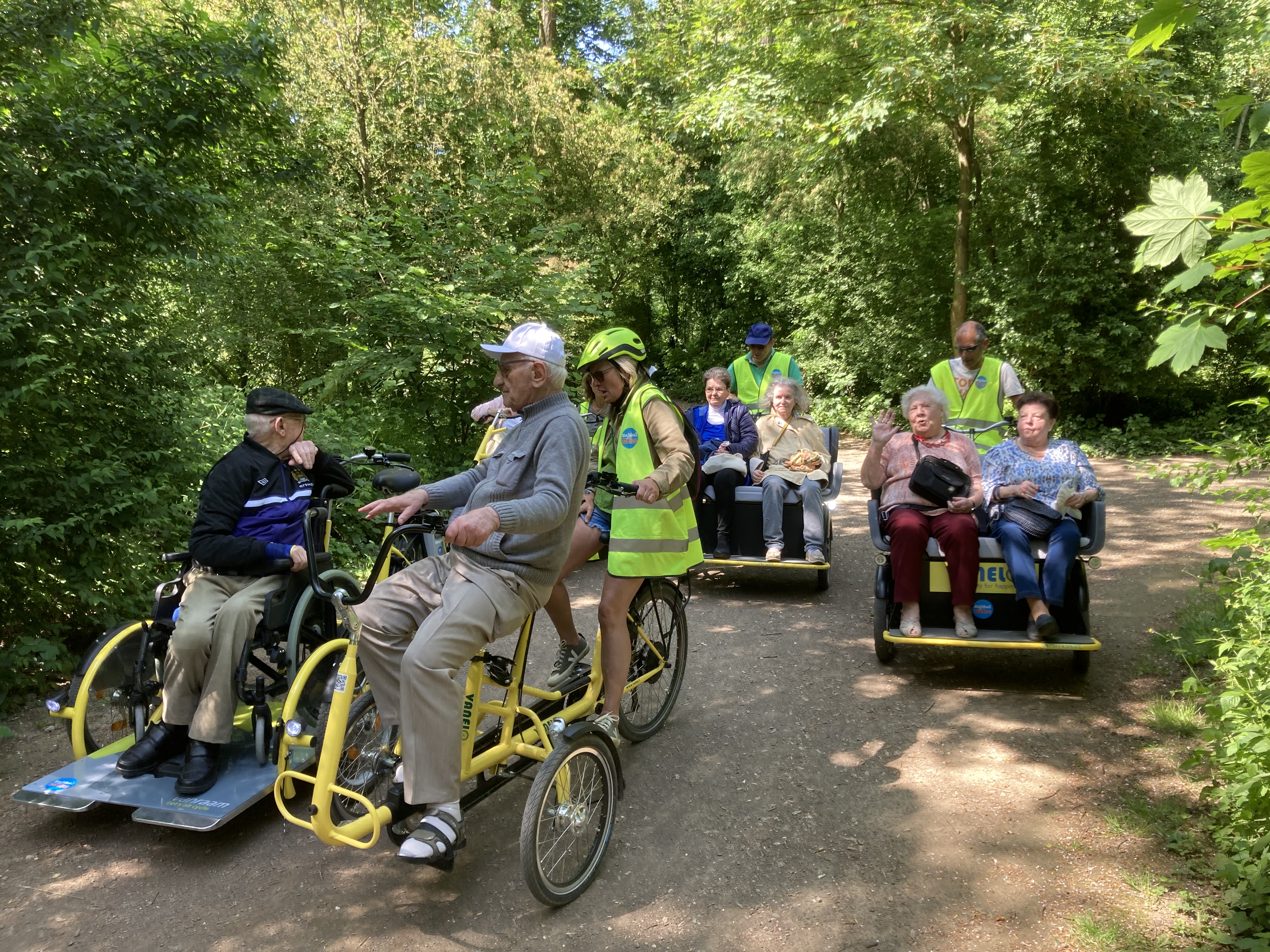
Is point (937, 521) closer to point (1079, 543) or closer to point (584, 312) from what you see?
point (1079, 543)

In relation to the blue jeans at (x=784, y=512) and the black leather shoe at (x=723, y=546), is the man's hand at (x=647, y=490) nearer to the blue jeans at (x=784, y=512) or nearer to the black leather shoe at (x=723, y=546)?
the blue jeans at (x=784, y=512)

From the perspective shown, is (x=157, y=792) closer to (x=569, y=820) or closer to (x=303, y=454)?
(x=303, y=454)

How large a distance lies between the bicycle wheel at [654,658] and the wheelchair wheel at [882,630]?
4.10 feet

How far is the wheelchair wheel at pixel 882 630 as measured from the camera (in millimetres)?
5180

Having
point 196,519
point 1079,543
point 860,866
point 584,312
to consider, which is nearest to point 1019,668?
point 1079,543

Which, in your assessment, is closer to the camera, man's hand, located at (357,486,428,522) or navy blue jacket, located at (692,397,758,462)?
man's hand, located at (357,486,428,522)

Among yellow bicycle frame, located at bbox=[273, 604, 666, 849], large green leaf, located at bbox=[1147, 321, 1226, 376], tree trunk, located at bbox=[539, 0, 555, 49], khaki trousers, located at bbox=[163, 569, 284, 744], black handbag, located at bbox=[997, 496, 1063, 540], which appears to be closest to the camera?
large green leaf, located at bbox=[1147, 321, 1226, 376]

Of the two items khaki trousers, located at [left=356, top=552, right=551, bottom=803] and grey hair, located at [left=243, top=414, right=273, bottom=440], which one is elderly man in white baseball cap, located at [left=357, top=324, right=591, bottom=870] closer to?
khaki trousers, located at [left=356, top=552, right=551, bottom=803]

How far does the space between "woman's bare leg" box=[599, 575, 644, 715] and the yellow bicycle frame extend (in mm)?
86

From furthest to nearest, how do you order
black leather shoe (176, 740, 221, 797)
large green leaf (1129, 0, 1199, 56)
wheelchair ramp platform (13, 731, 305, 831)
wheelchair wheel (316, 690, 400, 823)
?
black leather shoe (176, 740, 221, 797) → wheelchair ramp platform (13, 731, 305, 831) → wheelchair wheel (316, 690, 400, 823) → large green leaf (1129, 0, 1199, 56)

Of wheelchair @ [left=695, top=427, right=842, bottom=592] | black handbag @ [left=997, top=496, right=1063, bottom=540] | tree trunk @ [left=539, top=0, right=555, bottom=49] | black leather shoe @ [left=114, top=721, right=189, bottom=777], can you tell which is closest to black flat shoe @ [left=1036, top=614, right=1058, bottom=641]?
black handbag @ [left=997, top=496, right=1063, bottom=540]

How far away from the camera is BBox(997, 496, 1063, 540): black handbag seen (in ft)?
16.1

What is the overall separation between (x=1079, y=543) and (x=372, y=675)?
3805 mm

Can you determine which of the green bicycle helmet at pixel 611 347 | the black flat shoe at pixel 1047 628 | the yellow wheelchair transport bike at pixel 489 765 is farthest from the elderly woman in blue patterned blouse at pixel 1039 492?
the yellow wheelchair transport bike at pixel 489 765
